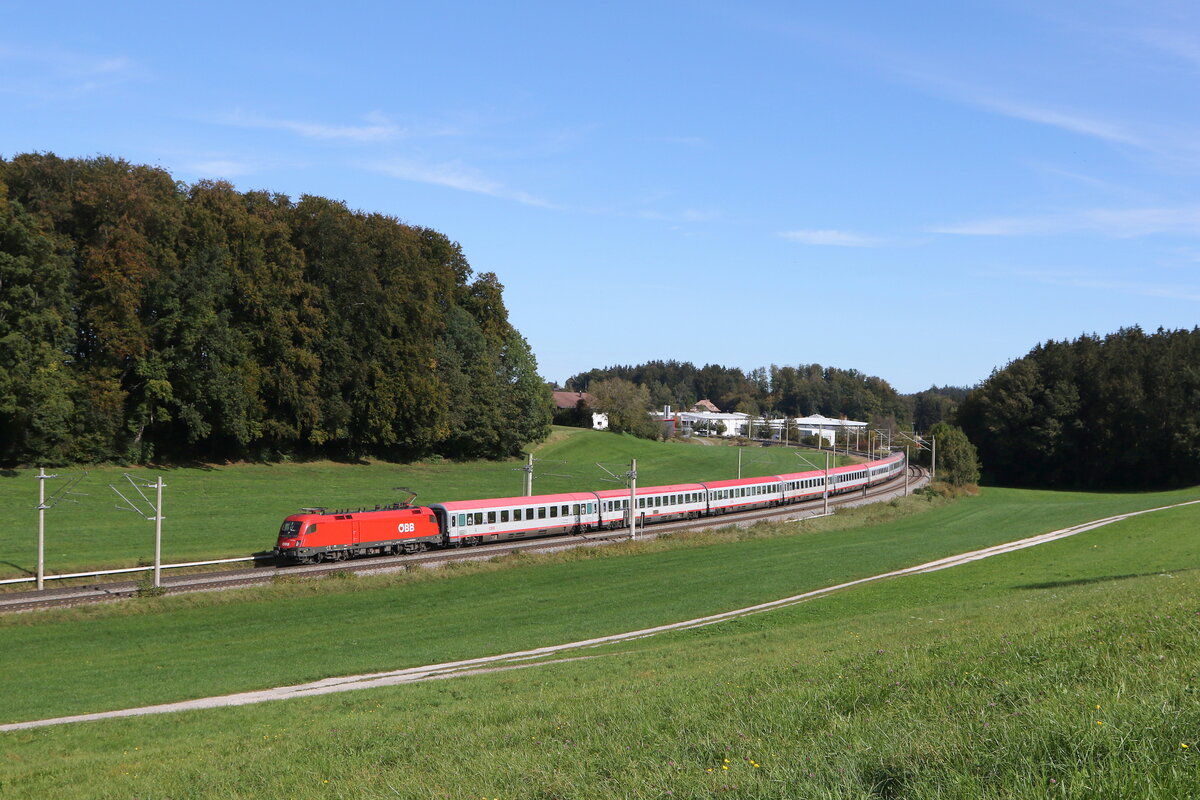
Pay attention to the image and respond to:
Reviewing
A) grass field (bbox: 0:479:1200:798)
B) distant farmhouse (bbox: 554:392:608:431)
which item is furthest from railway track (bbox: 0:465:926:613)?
distant farmhouse (bbox: 554:392:608:431)

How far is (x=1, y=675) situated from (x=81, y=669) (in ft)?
5.97

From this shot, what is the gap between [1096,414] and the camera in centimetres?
10731

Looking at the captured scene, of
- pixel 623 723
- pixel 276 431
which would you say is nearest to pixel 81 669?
pixel 623 723

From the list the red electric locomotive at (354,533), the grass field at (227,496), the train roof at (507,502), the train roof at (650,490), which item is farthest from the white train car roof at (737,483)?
the red electric locomotive at (354,533)

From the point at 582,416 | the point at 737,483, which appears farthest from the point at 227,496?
the point at 582,416

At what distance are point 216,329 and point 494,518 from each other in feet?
88.3

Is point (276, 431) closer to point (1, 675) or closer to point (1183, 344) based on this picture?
point (1, 675)

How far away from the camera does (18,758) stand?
14.5 m

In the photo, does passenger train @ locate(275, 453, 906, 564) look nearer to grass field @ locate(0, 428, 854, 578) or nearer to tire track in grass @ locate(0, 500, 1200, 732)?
grass field @ locate(0, 428, 854, 578)

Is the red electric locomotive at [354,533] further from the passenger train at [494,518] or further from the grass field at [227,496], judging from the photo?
the grass field at [227,496]

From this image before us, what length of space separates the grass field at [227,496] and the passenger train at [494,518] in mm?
4813

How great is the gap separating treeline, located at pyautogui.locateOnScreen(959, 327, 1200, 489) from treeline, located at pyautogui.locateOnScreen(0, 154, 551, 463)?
64200mm

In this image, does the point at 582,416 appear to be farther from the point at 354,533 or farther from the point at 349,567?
the point at 349,567

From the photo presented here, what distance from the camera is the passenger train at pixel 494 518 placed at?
41938 millimetres
